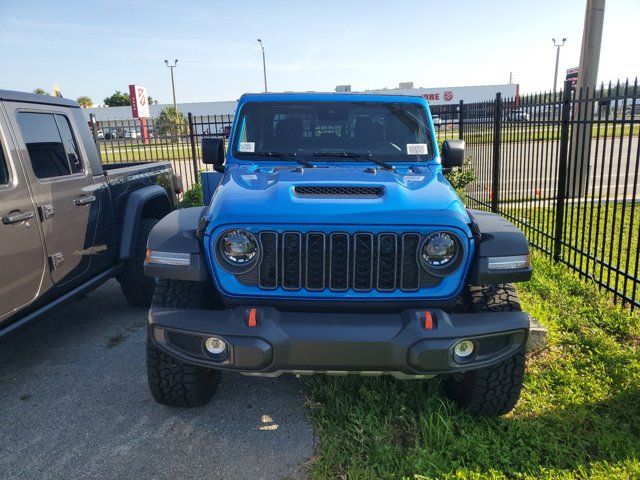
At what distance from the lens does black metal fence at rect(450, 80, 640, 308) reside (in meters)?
4.61

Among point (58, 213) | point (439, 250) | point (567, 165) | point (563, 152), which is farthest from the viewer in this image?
point (567, 165)

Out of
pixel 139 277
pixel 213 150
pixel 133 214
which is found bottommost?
pixel 139 277

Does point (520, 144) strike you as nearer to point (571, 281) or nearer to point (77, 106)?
point (571, 281)

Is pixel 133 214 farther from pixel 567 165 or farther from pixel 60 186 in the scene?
pixel 567 165

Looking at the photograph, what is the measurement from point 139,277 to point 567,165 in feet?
15.4

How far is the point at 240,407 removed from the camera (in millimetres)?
3322

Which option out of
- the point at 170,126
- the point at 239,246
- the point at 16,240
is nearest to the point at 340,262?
the point at 239,246

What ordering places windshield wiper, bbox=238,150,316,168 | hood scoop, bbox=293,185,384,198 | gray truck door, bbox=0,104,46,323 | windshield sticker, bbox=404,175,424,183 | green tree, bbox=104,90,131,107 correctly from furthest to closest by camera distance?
green tree, bbox=104,90,131,107
windshield wiper, bbox=238,150,316,168
windshield sticker, bbox=404,175,424,183
gray truck door, bbox=0,104,46,323
hood scoop, bbox=293,185,384,198

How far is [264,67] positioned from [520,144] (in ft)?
152

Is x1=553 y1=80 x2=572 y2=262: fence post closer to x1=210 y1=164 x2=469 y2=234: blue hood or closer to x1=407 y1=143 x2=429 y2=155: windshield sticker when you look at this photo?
x1=407 y1=143 x2=429 y2=155: windshield sticker

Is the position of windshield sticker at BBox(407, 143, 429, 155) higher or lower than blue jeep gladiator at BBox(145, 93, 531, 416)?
higher

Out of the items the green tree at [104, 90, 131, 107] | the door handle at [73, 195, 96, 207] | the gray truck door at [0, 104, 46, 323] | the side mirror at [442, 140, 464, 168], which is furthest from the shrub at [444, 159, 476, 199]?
the green tree at [104, 90, 131, 107]

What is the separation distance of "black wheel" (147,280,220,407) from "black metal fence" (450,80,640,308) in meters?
3.49

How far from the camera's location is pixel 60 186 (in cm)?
376
